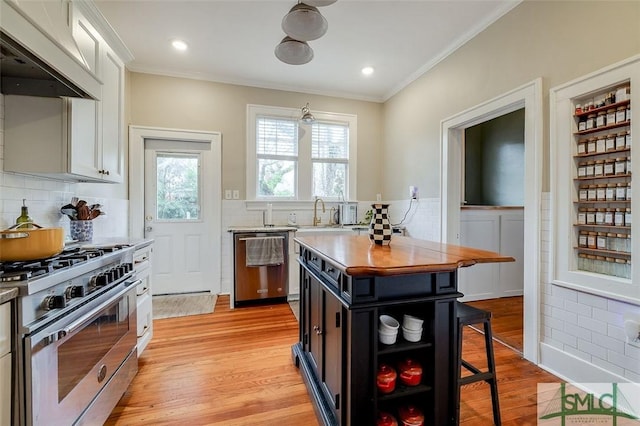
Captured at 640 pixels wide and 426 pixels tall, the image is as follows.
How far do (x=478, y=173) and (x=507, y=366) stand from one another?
341 cm

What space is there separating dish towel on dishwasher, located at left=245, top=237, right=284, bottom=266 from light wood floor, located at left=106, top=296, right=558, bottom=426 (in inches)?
29.5


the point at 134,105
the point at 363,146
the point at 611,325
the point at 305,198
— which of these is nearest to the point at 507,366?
the point at 611,325

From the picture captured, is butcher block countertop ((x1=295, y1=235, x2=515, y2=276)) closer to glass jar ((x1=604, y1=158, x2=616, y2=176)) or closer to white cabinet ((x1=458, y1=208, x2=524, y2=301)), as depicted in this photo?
glass jar ((x1=604, y1=158, x2=616, y2=176))

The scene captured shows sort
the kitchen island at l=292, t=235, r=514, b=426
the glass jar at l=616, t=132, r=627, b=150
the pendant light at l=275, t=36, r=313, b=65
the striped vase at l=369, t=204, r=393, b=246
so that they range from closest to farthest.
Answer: the kitchen island at l=292, t=235, r=514, b=426 → the glass jar at l=616, t=132, r=627, b=150 → the striped vase at l=369, t=204, r=393, b=246 → the pendant light at l=275, t=36, r=313, b=65

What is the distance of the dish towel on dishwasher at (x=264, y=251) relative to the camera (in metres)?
3.22

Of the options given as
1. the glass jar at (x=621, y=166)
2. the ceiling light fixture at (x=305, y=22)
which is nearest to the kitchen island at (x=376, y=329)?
the glass jar at (x=621, y=166)

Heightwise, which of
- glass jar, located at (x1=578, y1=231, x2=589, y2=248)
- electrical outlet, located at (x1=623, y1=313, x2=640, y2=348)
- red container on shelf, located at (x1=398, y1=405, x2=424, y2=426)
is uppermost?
glass jar, located at (x1=578, y1=231, x2=589, y2=248)

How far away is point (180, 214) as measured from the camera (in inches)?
143

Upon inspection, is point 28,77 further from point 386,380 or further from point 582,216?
point 582,216

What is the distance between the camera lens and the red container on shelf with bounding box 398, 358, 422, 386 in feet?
4.24

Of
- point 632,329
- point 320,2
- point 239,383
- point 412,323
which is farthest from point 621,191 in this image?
point 239,383

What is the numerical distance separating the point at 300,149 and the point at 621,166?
3191mm

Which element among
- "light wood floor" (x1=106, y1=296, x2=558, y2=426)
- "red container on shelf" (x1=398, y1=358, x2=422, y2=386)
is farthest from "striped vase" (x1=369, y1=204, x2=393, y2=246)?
"light wood floor" (x1=106, y1=296, x2=558, y2=426)

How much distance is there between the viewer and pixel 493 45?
249 centimetres
